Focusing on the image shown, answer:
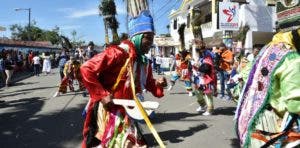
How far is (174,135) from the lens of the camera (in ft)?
26.5

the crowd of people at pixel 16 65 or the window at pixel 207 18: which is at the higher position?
the window at pixel 207 18

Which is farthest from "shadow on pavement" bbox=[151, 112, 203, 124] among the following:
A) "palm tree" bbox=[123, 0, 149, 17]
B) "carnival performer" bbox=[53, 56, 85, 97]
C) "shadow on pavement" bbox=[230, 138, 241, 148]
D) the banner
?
the banner

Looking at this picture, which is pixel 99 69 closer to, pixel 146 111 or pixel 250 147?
pixel 146 111

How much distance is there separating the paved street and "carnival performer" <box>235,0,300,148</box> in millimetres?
3899

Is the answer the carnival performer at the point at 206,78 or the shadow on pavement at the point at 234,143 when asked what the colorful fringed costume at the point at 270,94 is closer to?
the shadow on pavement at the point at 234,143

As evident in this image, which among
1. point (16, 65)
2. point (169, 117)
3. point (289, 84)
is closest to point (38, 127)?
point (169, 117)

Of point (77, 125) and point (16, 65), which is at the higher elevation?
point (16, 65)

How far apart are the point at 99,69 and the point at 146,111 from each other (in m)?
0.57

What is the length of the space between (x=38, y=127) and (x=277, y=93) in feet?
23.4

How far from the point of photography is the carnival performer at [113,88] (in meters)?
4.07

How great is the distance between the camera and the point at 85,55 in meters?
17.4

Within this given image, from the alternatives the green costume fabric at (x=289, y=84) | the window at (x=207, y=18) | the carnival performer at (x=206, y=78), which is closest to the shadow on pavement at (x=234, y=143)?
the carnival performer at (x=206, y=78)

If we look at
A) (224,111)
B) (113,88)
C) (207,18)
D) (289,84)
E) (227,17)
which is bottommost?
(224,111)

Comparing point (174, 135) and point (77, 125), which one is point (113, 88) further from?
point (77, 125)
